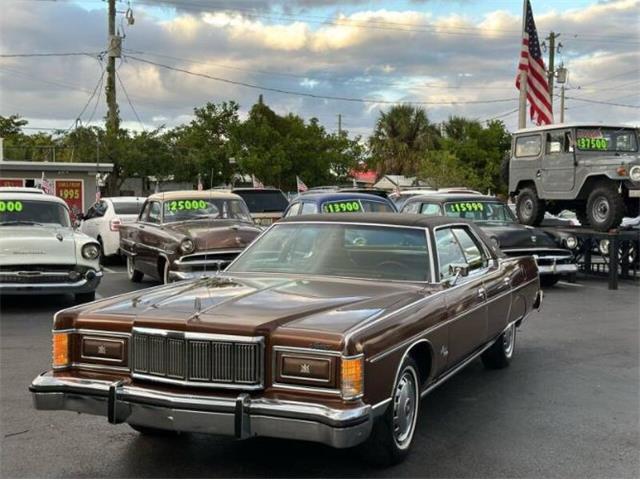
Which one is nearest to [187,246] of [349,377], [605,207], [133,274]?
[133,274]

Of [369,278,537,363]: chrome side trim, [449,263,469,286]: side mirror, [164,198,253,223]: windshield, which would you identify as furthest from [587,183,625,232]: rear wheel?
[449,263,469,286]: side mirror

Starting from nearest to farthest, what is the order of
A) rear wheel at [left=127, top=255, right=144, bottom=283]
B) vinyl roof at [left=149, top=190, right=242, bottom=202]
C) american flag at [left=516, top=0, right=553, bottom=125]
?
vinyl roof at [left=149, top=190, right=242, bottom=202] < rear wheel at [left=127, top=255, right=144, bottom=283] < american flag at [left=516, top=0, right=553, bottom=125]

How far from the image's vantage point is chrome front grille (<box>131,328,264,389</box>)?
12.0 feet

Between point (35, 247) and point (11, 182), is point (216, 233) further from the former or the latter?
point (11, 182)

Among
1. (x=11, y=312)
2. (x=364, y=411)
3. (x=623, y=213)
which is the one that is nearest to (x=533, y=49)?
(x=623, y=213)

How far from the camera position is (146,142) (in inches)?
1298

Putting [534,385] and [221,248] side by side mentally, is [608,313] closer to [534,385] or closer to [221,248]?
[534,385]

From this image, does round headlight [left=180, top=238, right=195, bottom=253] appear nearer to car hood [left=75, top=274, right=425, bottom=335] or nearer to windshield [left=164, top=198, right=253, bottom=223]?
windshield [left=164, top=198, right=253, bottom=223]

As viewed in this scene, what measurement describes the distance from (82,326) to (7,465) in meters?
0.93

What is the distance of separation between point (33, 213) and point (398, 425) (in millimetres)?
8221

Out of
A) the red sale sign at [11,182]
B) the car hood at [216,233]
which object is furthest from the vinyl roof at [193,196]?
the red sale sign at [11,182]

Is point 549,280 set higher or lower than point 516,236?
lower

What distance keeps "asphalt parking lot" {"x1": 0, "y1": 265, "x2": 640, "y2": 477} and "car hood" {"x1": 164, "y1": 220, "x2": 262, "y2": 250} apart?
3.13 meters

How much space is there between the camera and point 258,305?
4.11 meters
